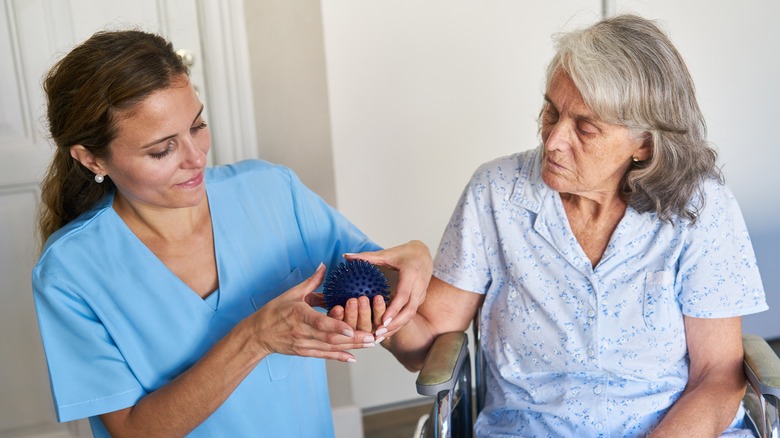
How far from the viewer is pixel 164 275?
1.43 metres

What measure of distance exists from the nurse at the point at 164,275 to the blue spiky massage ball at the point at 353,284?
0.04 meters

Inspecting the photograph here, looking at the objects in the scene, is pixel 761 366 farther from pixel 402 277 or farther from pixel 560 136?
pixel 402 277

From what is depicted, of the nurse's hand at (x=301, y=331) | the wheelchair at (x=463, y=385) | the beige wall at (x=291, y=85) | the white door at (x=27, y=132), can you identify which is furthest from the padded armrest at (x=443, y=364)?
the white door at (x=27, y=132)

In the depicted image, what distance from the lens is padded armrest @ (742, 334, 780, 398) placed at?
1.43m

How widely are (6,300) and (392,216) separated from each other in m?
1.23

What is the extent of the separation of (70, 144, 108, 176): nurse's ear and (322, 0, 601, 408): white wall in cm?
118

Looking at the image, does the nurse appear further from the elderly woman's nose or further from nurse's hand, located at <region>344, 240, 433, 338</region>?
the elderly woman's nose

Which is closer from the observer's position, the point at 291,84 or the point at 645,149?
the point at 645,149

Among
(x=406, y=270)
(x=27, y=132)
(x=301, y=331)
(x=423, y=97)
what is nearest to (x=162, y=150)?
(x=301, y=331)

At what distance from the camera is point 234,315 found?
1.50m

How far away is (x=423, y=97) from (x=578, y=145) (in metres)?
1.12

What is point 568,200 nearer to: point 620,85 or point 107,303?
point 620,85

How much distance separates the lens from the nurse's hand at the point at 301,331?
4.14 feet

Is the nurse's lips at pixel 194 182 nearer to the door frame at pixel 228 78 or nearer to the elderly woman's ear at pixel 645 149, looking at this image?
the elderly woman's ear at pixel 645 149
